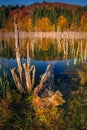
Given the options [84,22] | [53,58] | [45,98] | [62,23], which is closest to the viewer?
[45,98]

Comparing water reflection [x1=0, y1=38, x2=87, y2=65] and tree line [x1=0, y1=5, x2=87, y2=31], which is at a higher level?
tree line [x1=0, y1=5, x2=87, y2=31]

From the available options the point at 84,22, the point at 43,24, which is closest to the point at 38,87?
the point at 84,22

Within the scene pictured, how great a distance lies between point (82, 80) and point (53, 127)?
22.1ft

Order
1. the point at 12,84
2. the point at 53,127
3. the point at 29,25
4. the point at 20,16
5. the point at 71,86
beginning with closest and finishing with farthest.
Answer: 1. the point at 53,127
2. the point at 12,84
3. the point at 71,86
4. the point at 29,25
5. the point at 20,16

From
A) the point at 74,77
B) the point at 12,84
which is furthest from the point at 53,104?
the point at 74,77

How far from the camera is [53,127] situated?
46.4ft

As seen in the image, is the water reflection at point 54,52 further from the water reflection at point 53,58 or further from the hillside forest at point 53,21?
the hillside forest at point 53,21

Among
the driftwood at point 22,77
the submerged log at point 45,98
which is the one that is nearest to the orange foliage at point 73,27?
the driftwood at point 22,77

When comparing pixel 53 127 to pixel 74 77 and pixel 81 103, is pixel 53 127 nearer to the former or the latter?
pixel 81 103

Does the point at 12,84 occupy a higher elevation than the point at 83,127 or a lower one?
higher

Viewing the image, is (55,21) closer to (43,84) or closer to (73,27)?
(73,27)

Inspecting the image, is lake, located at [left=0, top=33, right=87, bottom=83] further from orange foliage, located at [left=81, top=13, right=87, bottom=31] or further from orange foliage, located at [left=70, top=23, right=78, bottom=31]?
orange foliage, located at [left=70, top=23, right=78, bottom=31]

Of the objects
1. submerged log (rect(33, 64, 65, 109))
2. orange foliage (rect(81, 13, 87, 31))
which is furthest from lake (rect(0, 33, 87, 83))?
orange foliage (rect(81, 13, 87, 31))

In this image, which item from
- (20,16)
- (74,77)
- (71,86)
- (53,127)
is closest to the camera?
(53,127)
